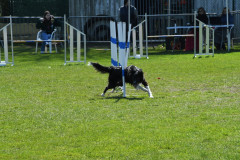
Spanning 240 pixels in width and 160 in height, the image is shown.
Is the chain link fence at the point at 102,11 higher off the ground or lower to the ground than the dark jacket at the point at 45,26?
higher

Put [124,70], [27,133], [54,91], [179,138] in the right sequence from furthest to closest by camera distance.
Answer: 1. [54,91]
2. [124,70]
3. [27,133]
4. [179,138]

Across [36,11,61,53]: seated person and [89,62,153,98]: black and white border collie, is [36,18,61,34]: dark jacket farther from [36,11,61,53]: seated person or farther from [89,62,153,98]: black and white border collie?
[89,62,153,98]: black and white border collie

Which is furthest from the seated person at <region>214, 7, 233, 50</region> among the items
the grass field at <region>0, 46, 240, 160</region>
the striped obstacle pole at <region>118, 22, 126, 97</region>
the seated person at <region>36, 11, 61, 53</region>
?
the striped obstacle pole at <region>118, 22, 126, 97</region>

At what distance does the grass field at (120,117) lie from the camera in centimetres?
545

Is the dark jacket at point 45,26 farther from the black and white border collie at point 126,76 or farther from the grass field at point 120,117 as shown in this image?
the black and white border collie at point 126,76

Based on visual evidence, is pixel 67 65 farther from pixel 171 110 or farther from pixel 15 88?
pixel 171 110

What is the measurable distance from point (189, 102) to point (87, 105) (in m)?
1.70

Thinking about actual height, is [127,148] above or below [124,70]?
below

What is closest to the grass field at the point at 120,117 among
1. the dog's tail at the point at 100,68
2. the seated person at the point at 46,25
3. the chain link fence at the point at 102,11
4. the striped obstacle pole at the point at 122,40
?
the dog's tail at the point at 100,68

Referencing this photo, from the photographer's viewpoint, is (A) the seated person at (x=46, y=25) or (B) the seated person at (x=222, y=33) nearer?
(A) the seated person at (x=46, y=25)

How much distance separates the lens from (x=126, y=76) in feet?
31.0

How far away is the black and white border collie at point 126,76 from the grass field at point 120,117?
0.20 m

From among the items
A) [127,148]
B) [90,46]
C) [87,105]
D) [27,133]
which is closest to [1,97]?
[87,105]

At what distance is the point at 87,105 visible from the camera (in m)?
8.40
